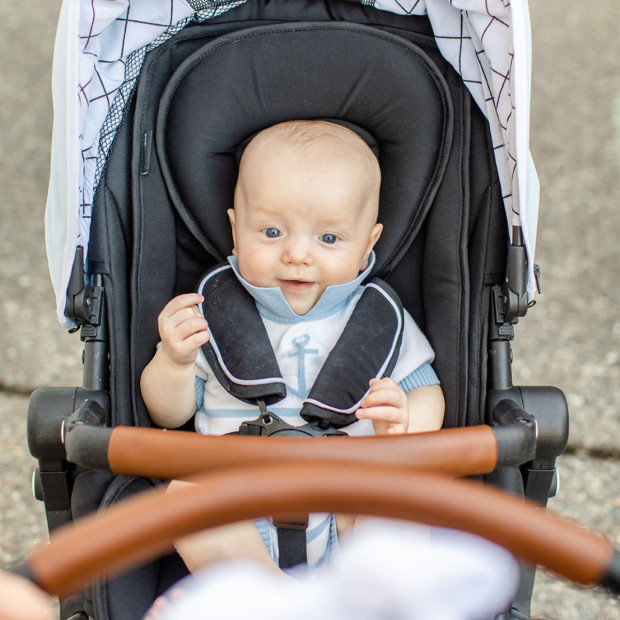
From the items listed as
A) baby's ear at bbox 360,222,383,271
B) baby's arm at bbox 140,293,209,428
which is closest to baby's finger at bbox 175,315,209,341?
baby's arm at bbox 140,293,209,428

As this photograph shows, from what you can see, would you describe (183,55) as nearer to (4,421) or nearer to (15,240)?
(4,421)

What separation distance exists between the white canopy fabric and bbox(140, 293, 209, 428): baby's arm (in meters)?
0.17

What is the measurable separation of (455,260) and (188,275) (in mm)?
513

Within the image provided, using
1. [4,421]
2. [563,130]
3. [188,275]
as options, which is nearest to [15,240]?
[4,421]

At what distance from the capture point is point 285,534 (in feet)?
3.84

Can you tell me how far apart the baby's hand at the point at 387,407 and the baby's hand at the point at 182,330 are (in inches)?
11.1

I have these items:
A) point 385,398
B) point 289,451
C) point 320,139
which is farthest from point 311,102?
point 289,451

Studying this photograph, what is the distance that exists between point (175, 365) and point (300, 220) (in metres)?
0.32

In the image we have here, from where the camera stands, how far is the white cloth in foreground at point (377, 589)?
69cm

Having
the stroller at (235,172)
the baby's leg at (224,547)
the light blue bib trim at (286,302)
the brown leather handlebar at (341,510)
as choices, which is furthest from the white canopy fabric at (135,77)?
the brown leather handlebar at (341,510)

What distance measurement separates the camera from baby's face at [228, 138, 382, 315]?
1.31m

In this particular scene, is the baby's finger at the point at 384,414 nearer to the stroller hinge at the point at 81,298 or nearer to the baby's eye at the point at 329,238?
the baby's eye at the point at 329,238

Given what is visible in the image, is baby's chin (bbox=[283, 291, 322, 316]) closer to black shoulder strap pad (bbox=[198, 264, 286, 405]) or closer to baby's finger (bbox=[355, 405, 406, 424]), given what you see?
black shoulder strap pad (bbox=[198, 264, 286, 405])

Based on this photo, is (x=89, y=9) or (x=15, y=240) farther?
(x=15, y=240)
